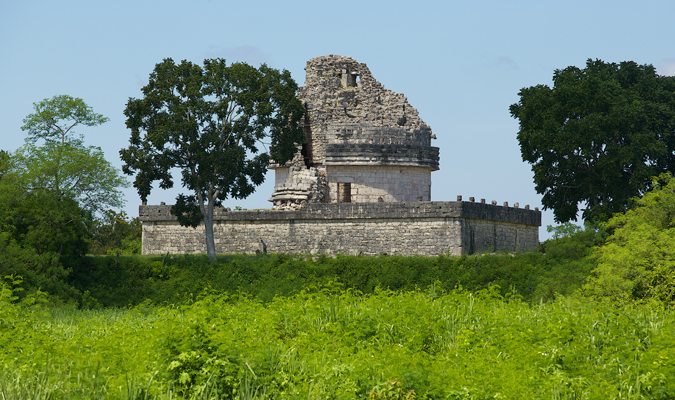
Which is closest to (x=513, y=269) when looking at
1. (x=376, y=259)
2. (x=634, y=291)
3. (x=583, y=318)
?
(x=376, y=259)

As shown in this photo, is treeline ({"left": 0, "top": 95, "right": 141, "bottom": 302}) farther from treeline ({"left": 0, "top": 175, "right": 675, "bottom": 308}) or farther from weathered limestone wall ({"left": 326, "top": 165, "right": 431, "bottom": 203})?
weathered limestone wall ({"left": 326, "top": 165, "right": 431, "bottom": 203})

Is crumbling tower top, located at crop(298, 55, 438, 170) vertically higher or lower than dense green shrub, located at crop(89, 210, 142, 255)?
higher

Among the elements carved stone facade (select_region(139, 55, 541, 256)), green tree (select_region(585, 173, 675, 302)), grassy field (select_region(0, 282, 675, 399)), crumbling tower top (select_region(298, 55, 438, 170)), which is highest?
crumbling tower top (select_region(298, 55, 438, 170))

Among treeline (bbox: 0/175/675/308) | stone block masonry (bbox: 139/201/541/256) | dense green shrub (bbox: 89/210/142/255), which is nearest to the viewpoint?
treeline (bbox: 0/175/675/308)

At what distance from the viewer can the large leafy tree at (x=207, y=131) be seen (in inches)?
980

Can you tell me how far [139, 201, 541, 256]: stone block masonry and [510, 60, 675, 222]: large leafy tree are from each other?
79.5 inches

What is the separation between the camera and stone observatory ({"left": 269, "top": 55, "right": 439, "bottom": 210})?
28719mm

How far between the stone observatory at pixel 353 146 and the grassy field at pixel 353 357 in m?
15.8

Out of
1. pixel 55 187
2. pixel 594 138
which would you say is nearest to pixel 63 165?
pixel 55 187

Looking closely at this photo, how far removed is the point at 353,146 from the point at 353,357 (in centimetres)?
1943

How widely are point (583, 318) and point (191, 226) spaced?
1821 centimetres

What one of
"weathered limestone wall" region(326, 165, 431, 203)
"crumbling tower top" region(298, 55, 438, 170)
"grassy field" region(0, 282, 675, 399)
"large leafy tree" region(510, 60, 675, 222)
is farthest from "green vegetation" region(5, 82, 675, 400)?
"crumbling tower top" region(298, 55, 438, 170)

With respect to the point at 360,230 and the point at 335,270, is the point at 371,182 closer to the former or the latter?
the point at 360,230

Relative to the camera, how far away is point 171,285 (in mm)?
24141
